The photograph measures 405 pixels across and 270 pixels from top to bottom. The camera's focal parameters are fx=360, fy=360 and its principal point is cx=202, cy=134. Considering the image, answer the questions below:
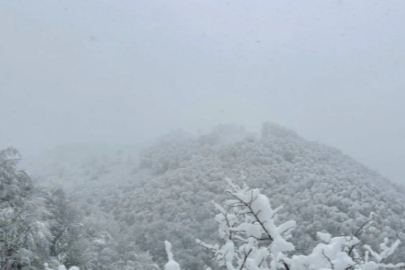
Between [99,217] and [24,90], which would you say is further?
[24,90]

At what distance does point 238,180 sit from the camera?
15.2 metres

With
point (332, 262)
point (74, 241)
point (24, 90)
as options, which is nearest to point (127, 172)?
point (74, 241)

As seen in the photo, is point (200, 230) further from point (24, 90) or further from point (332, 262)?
point (24, 90)

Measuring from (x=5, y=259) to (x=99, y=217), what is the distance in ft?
17.3

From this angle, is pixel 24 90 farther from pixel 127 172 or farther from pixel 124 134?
pixel 127 172

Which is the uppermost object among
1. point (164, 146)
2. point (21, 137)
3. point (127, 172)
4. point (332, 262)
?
point (332, 262)

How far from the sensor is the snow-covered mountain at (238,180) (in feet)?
39.0

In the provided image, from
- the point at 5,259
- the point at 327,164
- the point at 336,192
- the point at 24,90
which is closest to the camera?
the point at 5,259

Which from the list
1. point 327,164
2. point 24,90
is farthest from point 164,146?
point 24,90

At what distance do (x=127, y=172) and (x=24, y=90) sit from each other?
280 ft

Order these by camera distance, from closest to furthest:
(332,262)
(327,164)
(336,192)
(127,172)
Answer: (332,262) < (336,192) < (327,164) < (127,172)

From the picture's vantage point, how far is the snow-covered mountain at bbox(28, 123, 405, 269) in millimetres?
11875

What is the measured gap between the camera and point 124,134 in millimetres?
77062

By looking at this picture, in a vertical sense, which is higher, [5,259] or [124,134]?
[5,259]
